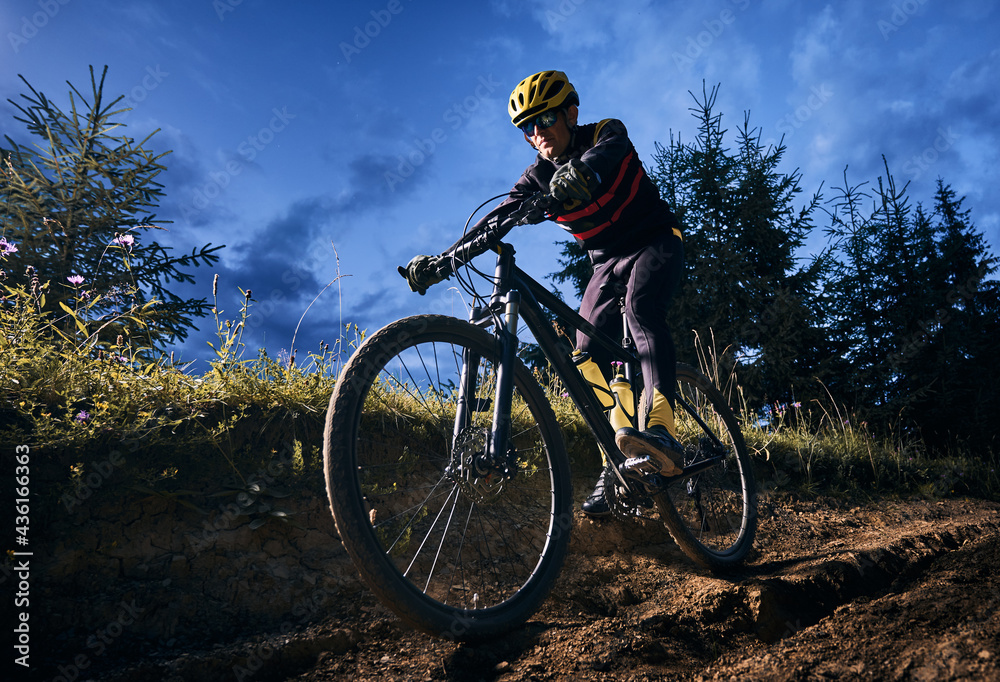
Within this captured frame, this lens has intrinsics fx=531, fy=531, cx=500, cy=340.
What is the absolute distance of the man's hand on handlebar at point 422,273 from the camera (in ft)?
7.49

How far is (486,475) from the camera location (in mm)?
1853

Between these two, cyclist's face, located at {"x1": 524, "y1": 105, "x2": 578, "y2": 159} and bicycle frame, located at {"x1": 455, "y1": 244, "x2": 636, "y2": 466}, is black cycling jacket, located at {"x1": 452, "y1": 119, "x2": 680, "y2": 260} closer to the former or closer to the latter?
cyclist's face, located at {"x1": 524, "y1": 105, "x2": 578, "y2": 159}

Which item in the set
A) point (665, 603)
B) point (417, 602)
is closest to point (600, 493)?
point (665, 603)

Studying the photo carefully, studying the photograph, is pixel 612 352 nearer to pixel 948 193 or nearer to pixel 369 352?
pixel 369 352

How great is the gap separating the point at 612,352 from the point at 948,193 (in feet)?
49.5

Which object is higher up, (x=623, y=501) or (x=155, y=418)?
(x=155, y=418)

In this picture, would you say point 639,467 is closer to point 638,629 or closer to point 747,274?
point 638,629

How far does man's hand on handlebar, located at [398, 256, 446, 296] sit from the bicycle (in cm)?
4

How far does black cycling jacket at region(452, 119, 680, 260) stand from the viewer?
277cm

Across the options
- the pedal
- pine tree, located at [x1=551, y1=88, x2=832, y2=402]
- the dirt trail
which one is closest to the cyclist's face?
the pedal

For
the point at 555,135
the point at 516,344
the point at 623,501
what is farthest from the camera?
the point at 555,135

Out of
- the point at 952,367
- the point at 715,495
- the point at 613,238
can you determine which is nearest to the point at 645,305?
the point at 613,238

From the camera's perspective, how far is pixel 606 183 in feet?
9.16

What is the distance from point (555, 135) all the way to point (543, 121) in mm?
106
